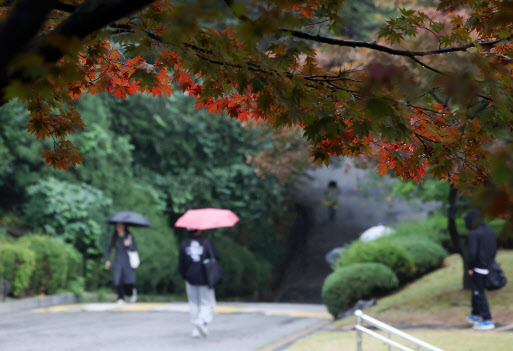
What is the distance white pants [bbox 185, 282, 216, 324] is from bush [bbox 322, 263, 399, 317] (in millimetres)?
2911

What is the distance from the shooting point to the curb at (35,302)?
13211mm

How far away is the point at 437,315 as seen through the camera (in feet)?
35.1

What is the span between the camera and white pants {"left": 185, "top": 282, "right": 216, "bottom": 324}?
9.99 m

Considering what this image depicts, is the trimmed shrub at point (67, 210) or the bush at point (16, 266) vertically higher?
the trimmed shrub at point (67, 210)

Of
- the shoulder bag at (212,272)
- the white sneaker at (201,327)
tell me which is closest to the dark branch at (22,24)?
the shoulder bag at (212,272)

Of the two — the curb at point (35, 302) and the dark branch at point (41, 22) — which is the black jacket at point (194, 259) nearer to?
the curb at point (35, 302)

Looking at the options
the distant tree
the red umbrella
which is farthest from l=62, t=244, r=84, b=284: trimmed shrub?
the distant tree

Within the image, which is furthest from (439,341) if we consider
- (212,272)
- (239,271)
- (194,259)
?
(239,271)

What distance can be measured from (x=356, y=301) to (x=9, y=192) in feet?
32.7

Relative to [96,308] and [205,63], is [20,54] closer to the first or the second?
[205,63]

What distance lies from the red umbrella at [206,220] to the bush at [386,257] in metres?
3.43

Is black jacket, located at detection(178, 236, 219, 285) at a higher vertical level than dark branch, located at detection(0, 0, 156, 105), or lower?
lower

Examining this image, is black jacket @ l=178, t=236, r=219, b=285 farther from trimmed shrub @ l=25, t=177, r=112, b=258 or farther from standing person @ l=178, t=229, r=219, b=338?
trimmed shrub @ l=25, t=177, r=112, b=258

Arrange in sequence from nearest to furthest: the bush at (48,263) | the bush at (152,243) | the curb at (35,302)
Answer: the curb at (35,302) < the bush at (48,263) < the bush at (152,243)
